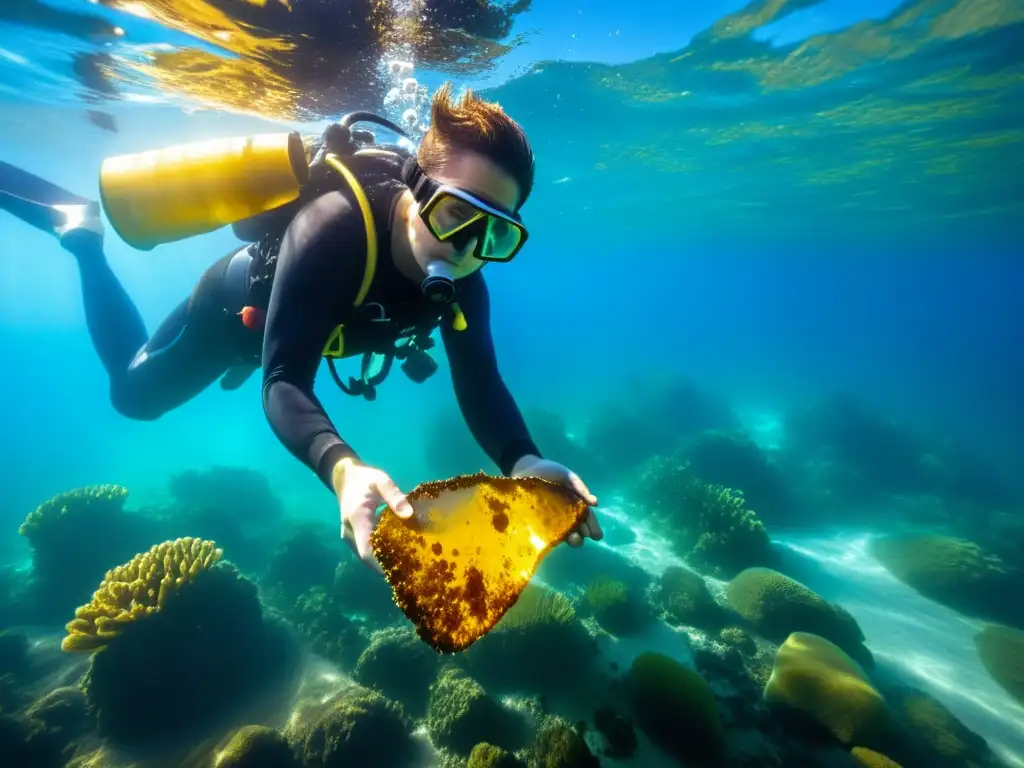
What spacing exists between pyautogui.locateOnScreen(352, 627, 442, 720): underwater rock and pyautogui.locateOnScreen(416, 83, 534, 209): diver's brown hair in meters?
6.22

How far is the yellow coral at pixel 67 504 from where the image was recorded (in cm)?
966

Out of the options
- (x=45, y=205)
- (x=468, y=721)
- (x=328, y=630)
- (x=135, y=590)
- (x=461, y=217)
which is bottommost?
(x=328, y=630)

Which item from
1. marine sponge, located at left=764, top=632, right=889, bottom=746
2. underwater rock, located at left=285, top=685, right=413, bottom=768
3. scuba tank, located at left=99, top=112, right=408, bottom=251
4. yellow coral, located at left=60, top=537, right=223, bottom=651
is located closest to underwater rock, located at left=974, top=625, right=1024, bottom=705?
marine sponge, located at left=764, top=632, right=889, bottom=746

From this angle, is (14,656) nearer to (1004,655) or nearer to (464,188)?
(464,188)

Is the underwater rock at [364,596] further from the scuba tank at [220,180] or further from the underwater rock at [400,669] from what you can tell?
the scuba tank at [220,180]

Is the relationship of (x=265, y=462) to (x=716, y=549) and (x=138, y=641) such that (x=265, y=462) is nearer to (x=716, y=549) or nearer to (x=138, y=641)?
(x=138, y=641)

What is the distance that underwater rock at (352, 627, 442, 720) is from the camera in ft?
20.4

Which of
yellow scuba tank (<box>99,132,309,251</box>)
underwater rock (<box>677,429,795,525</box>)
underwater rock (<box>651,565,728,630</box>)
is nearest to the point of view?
yellow scuba tank (<box>99,132,309,251</box>)

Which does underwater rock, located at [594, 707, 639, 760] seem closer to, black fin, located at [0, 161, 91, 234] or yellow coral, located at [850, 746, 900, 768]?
yellow coral, located at [850, 746, 900, 768]

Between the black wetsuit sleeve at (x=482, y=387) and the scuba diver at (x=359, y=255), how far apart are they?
12mm

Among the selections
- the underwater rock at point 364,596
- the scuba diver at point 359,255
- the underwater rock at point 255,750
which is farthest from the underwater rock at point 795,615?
the underwater rock at point 255,750

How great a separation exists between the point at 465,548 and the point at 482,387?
1.98 meters

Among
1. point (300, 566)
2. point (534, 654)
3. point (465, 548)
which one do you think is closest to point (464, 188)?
point (465, 548)

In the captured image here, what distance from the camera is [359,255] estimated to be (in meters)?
2.66
